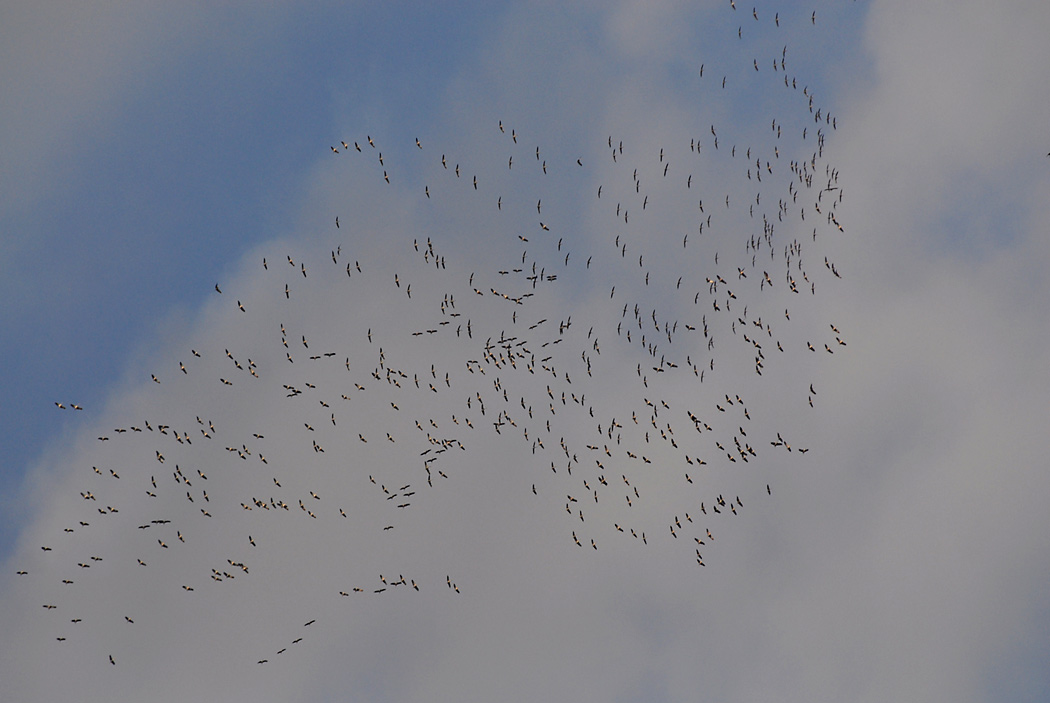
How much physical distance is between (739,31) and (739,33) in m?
0.27

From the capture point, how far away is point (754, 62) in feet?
623

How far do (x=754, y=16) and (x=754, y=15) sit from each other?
24.9 inches

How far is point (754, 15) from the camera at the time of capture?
189 m

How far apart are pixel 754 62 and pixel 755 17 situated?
23.6ft

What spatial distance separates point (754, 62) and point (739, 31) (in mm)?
5101

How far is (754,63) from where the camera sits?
627ft

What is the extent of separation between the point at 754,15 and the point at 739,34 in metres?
4.00

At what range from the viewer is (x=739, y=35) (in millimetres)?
189000

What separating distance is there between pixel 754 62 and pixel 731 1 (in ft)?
30.9

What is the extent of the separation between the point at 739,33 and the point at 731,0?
7693mm

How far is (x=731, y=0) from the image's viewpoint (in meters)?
192

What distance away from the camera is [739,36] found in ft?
625

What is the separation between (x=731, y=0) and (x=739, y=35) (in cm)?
656

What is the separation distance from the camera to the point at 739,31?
18725 centimetres
